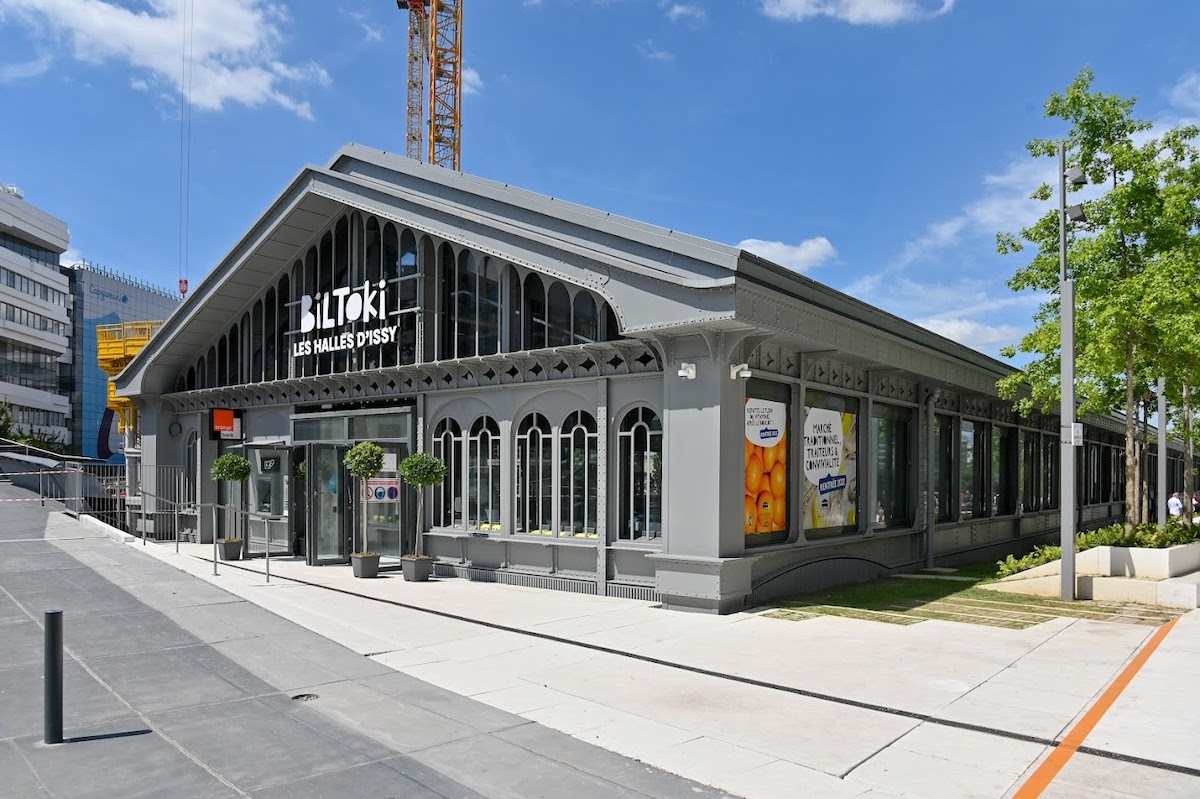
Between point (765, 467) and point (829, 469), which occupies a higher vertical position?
point (765, 467)

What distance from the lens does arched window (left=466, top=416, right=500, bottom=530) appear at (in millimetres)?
17078

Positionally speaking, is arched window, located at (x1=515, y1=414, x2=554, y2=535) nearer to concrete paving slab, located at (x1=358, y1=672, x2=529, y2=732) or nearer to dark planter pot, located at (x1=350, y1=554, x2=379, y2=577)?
dark planter pot, located at (x1=350, y1=554, x2=379, y2=577)

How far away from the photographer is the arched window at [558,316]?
52.1 feet

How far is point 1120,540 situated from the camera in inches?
654

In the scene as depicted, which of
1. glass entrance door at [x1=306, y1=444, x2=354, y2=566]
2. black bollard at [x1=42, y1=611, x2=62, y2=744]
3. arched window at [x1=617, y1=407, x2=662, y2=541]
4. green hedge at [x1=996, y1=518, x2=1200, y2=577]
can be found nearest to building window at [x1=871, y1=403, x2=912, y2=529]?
green hedge at [x1=996, y1=518, x2=1200, y2=577]

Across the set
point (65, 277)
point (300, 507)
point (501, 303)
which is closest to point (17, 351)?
point (65, 277)

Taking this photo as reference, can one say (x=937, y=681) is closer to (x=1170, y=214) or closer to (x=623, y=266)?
(x=623, y=266)

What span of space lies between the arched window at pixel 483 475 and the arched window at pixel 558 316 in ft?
7.53

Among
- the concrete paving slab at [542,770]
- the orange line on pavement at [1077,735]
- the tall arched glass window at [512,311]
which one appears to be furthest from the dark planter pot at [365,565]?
the orange line on pavement at [1077,735]

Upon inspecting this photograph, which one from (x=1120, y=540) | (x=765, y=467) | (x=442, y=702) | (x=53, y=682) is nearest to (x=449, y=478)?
(x=765, y=467)

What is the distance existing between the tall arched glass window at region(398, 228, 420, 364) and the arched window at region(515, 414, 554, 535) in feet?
12.7

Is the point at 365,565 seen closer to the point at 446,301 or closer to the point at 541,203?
the point at 446,301

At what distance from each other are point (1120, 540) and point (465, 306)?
13625 mm

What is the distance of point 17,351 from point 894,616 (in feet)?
309
